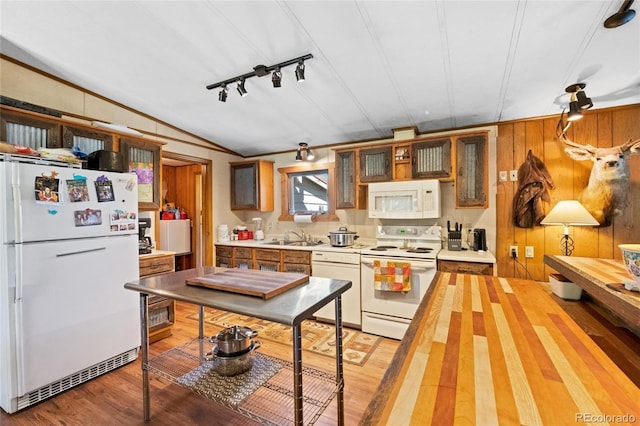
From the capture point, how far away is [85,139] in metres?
2.63

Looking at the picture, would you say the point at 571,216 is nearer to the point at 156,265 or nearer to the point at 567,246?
the point at 567,246

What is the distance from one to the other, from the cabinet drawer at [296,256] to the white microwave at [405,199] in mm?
962

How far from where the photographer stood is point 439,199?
3.21 meters

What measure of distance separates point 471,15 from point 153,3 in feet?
6.73

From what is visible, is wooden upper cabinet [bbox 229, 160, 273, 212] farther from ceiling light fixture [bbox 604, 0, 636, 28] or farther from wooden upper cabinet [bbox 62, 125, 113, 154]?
ceiling light fixture [bbox 604, 0, 636, 28]

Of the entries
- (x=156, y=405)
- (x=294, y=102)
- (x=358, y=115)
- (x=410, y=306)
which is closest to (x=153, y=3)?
(x=294, y=102)

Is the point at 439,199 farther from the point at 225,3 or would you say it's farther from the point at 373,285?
the point at 225,3

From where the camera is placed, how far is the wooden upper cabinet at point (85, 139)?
8.16 ft

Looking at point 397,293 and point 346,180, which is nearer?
point 397,293

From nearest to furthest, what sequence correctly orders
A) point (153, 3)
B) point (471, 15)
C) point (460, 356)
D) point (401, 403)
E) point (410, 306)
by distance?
point (401, 403)
point (460, 356)
point (471, 15)
point (153, 3)
point (410, 306)

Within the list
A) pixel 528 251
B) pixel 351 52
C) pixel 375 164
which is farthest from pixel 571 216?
pixel 351 52

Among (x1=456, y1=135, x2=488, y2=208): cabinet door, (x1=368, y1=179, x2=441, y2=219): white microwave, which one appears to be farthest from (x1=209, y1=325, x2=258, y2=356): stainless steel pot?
(x1=456, y1=135, x2=488, y2=208): cabinet door

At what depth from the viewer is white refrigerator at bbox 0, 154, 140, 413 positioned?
72.4 inches

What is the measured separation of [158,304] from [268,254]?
139 centimetres
